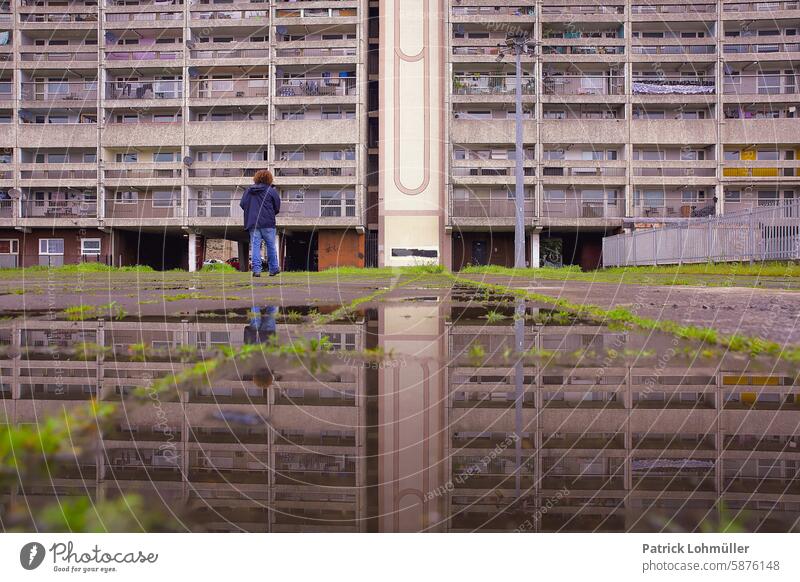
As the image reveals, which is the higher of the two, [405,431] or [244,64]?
[244,64]

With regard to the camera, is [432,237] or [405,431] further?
[432,237]

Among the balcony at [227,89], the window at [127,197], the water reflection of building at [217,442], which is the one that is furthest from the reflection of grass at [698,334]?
the window at [127,197]

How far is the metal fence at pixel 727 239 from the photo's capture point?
584 inches

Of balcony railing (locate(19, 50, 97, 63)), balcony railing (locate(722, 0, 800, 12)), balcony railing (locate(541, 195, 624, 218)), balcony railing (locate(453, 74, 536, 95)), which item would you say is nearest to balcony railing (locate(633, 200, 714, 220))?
balcony railing (locate(541, 195, 624, 218))

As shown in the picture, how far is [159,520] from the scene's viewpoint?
108cm

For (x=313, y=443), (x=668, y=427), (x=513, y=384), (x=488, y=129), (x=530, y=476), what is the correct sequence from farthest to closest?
(x=488, y=129), (x=513, y=384), (x=668, y=427), (x=313, y=443), (x=530, y=476)

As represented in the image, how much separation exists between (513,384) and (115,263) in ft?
128

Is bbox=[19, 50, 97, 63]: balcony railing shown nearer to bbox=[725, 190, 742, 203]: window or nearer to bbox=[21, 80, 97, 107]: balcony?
bbox=[21, 80, 97, 107]: balcony

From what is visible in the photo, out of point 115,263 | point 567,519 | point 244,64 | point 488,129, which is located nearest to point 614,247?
point 488,129

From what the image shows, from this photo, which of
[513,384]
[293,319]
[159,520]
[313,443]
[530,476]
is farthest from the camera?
[293,319]

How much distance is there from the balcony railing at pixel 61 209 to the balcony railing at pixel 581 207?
2720 cm

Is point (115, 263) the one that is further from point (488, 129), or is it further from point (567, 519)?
point (567, 519)

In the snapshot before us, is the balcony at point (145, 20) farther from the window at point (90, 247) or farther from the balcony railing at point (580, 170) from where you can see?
the balcony railing at point (580, 170)
